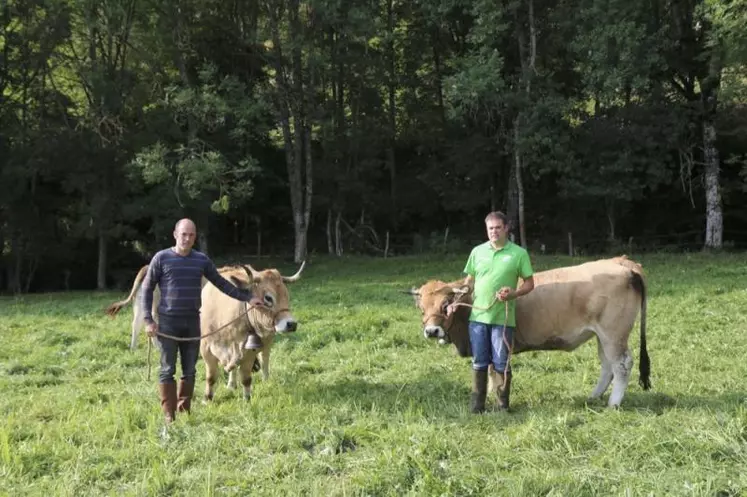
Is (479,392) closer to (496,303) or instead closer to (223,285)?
(496,303)

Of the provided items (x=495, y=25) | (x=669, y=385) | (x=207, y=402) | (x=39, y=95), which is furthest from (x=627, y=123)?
(x=39, y=95)

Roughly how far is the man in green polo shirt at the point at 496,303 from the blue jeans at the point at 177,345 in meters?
2.79

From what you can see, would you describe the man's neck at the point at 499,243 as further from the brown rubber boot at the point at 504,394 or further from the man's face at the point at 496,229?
the brown rubber boot at the point at 504,394

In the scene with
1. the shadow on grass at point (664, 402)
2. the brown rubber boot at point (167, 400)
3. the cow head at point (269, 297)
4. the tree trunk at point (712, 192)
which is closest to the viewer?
the shadow on grass at point (664, 402)

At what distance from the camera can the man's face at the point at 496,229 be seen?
5863mm

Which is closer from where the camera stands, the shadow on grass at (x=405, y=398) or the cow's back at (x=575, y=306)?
the shadow on grass at (x=405, y=398)

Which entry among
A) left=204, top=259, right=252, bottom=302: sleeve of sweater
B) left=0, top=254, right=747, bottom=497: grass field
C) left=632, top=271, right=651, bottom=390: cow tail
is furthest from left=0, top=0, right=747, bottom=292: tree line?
left=632, top=271, right=651, bottom=390: cow tail

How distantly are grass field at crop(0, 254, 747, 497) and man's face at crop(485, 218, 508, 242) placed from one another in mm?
1649

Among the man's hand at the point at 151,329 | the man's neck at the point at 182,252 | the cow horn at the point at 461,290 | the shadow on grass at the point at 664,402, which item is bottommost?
the shadow on grass at the point at 664,402

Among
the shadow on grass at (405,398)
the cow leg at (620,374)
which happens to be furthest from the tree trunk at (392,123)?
the cow leg at (620,374)

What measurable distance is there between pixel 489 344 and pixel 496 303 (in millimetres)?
432

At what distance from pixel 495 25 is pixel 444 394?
21654 millimetres

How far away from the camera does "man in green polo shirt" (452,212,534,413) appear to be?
5.94 m

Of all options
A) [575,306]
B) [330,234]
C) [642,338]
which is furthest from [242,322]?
[330,234]
